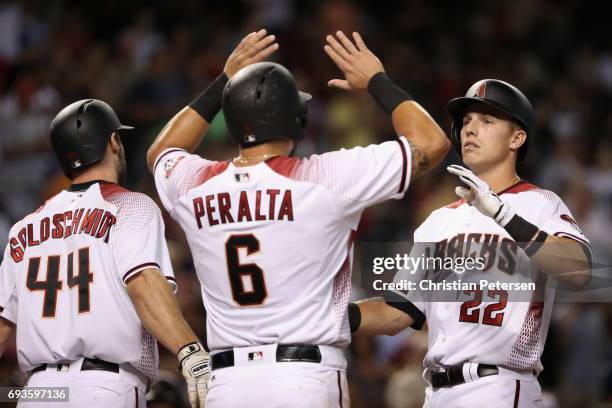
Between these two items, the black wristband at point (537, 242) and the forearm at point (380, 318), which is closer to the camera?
the black wristband at point (537, 242)

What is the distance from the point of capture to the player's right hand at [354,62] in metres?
5.29

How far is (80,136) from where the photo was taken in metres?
5.62

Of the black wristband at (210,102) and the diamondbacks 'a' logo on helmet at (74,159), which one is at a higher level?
the black wristband at (210,102)

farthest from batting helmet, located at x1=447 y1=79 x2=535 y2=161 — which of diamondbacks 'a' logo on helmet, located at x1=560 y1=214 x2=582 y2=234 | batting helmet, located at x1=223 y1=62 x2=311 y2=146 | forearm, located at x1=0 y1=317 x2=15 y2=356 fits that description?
forearm, located at x1=0 y1=317 x2=15 y2=356

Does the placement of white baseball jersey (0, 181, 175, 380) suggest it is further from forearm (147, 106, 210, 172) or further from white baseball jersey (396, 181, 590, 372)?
white baseball jersey (396, 181, 590, 372)

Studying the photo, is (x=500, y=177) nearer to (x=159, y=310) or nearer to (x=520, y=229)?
(x=520, y=229)

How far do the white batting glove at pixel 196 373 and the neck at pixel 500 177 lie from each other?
1843mm

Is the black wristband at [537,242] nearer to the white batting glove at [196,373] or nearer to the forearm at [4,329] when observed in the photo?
the white batting glove at [196,373]

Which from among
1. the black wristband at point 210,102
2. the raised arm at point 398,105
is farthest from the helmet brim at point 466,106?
the black wristband at point 210,102

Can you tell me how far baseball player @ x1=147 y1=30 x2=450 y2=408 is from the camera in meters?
4.82

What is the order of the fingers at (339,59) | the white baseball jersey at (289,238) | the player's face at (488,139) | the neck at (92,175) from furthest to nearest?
the neck at (92,175), the player's face at (488,139), the fingers at (339,59), the white baseball jersey at (289,238)

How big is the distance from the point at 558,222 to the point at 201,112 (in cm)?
199

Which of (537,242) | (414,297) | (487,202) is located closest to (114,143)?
(414,297)

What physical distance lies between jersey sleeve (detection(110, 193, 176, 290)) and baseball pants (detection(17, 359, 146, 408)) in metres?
0.50
